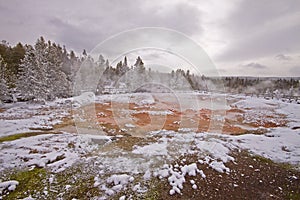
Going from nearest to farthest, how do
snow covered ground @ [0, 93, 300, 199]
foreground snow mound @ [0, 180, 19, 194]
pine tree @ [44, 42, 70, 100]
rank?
1. foreground snow mound @ [0, 180, 19, 194]
2. snow covered ground @ [0, 93, 300, 199]
3. pine tree @ [44, 42, 70, 100]

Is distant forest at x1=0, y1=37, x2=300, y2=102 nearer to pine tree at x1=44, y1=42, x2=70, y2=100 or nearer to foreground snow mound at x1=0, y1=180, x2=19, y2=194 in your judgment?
pine tree at x1=44, y1=42, x2=70, y2=100

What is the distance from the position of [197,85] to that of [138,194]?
78802 millimetres

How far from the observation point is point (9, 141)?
10273mm

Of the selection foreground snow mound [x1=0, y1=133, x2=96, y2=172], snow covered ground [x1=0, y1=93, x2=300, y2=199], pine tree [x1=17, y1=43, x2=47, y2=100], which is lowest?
snow covered ground [x1=0, y1=93, x2=300, y2=199]

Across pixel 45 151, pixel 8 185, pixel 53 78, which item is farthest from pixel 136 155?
pixel 53 78

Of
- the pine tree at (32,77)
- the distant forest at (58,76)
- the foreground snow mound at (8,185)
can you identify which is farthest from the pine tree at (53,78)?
the foreground snow mound at (8,185)

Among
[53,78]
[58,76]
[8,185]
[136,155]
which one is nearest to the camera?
[8,185]

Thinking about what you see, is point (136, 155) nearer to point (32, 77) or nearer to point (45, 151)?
point (45, 151)

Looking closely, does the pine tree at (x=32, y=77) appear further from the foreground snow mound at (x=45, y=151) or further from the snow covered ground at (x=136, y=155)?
the foreground snow mound at (x=45, y=151)

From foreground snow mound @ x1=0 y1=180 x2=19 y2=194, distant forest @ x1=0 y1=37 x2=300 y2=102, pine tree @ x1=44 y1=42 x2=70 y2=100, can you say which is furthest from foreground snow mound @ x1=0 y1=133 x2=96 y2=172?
pine tree @ x1=44 y1=42 x2=70 y2=100

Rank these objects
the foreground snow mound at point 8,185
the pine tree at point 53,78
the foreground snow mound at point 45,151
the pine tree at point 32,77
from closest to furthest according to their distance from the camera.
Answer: the foreground snow mound at point 8,185 < the foreground snow mound at point 45,151 < the pine tree at point 32,77 < the pine tree at point 53,78

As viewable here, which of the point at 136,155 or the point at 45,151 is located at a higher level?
Answer: the point at 45,151

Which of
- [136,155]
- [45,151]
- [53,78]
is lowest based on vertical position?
[136,155]

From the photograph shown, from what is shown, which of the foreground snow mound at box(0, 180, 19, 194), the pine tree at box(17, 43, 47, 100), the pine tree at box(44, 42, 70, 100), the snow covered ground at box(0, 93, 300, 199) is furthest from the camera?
the pine tree at box(44, 42, 70, 100)
